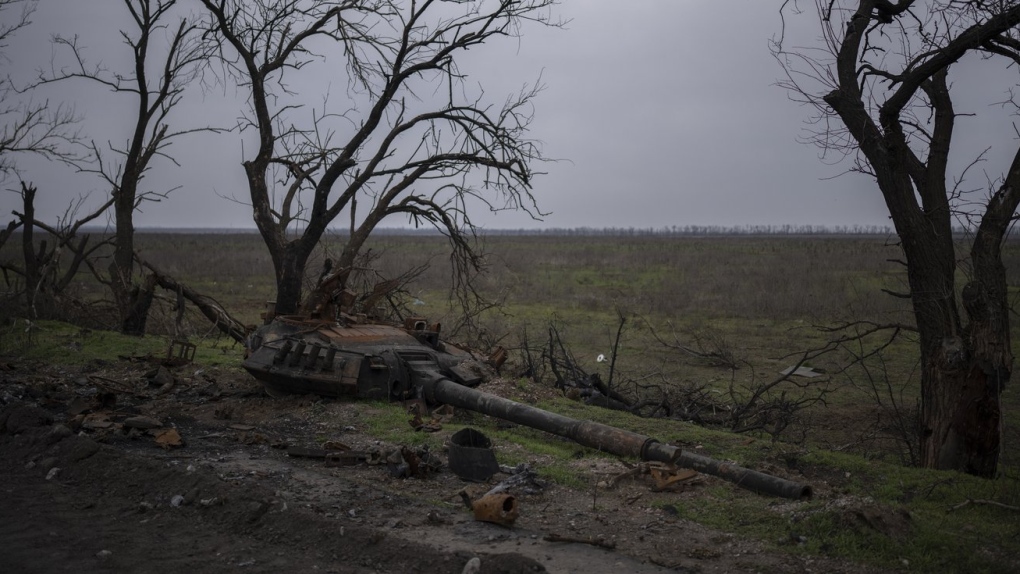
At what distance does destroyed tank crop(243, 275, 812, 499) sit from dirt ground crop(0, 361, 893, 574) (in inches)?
29.8

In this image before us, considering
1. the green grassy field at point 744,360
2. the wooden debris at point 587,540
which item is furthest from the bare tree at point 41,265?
the wooden debris at point 587,540

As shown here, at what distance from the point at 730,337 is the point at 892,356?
144 inches

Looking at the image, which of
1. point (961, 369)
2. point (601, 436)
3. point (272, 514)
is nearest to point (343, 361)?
point (601, 436)

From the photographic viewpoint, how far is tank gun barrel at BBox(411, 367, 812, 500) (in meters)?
6.24

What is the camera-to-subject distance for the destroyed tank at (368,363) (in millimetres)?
8586

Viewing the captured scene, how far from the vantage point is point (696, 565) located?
4.96 m

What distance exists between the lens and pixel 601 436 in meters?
7.43

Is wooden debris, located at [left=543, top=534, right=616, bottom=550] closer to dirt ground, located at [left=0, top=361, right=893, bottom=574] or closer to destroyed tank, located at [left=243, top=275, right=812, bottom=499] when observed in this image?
dirt ground, located at [left=0, top=361, right=893, bottom=574]

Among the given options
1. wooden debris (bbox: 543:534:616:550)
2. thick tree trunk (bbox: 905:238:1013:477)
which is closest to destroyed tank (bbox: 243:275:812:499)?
wooden debris (bbox: 543:534:616:550)

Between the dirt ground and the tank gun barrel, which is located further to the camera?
the tank gun barrel

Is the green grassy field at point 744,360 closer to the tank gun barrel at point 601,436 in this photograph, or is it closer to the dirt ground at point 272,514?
the tank gun barrel at point 601,436

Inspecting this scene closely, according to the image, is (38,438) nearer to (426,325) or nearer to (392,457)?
(392,457)

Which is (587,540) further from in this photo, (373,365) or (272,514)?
(373,365)

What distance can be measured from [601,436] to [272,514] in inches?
118
